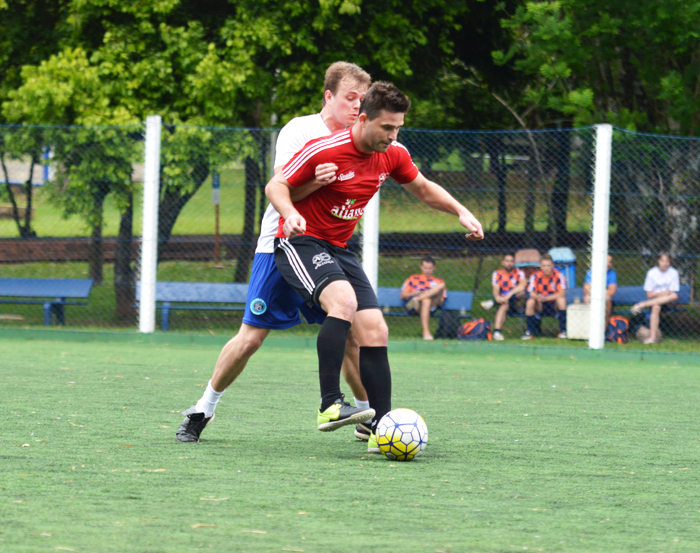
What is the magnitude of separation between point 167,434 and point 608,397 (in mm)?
3665

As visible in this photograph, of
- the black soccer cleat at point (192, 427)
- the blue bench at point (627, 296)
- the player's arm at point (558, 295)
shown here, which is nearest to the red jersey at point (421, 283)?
the player's arm at point (558, 295)

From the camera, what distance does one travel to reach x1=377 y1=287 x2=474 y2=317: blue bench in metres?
11.5

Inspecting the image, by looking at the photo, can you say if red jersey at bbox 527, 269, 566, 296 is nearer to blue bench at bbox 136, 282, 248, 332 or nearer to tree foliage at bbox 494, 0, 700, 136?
tree foliage at bbox 494, 0, 700, 136

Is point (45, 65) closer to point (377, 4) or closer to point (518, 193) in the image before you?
point (377, 4)

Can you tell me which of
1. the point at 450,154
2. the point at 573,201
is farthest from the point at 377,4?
the point at 573,201

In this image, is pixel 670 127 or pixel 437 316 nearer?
pixel 437 316

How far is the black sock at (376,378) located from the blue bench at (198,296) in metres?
7.16

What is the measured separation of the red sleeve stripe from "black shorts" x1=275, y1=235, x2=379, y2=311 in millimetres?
334

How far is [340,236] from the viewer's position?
15.2ft

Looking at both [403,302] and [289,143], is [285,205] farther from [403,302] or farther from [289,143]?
[403,302]

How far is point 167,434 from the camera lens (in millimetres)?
4945

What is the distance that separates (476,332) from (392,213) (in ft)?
6.46

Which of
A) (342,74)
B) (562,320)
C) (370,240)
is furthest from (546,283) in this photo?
(342,74)

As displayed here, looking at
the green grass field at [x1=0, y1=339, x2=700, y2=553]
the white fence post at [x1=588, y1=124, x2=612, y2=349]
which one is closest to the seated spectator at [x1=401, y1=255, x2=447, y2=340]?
the white fence post at [x1=588, y1=124, x2=612, y2=349]
